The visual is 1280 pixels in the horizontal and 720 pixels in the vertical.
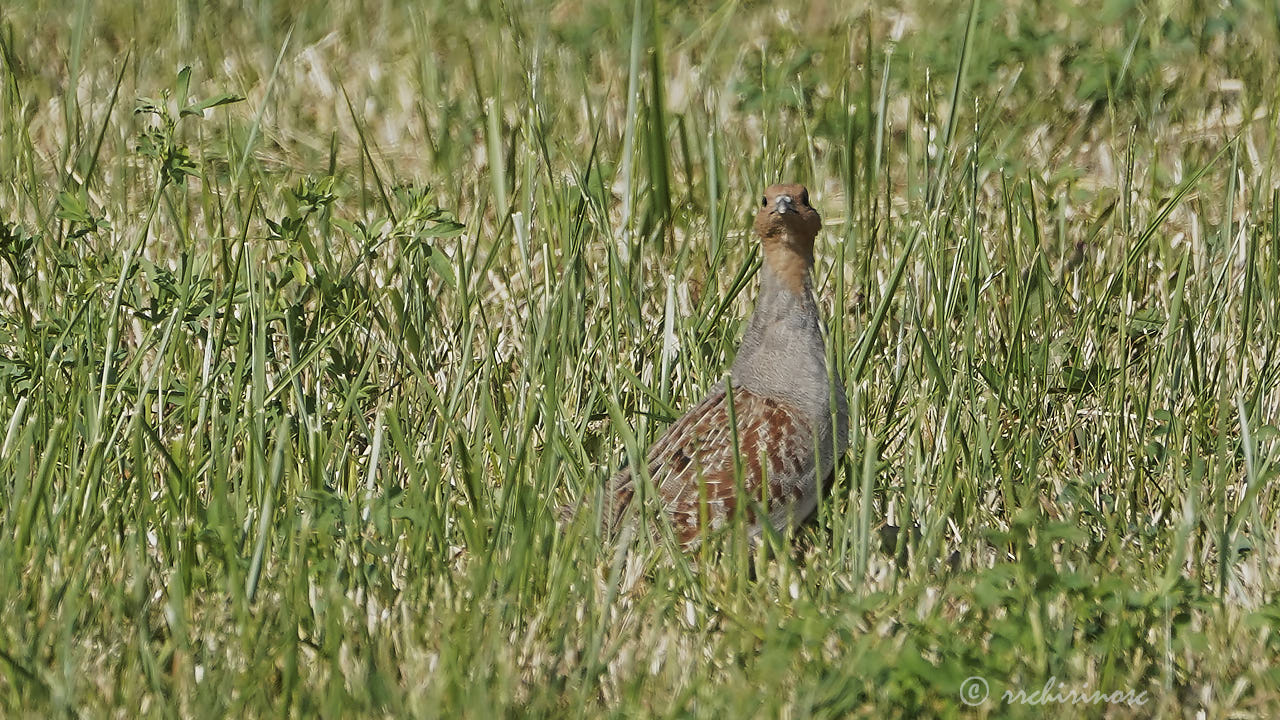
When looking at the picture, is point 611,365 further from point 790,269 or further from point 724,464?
point 790,269

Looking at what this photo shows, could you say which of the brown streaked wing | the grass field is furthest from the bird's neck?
the brown streaked wing

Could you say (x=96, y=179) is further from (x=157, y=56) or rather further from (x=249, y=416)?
(x=249, y=416)

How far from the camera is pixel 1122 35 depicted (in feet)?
23.1

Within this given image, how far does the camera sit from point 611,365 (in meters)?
5.01

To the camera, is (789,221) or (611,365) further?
(611,365)

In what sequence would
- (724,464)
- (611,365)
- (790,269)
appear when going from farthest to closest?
(611,365) → (790,269) → (724,464)

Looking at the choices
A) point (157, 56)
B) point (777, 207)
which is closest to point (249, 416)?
A: point (777, 207)

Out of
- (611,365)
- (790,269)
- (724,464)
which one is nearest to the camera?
(724,464)

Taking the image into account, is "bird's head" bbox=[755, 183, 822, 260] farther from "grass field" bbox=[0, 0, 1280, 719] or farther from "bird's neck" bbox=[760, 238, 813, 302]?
"grass field" bbox=[0, 0, 1280, 719]

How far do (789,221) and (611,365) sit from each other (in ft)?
2.45

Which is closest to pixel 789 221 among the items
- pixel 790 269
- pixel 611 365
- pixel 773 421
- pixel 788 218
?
pixel 788 218

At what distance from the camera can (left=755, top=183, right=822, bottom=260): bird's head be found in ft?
15.7

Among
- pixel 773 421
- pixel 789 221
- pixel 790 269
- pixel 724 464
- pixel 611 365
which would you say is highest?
pixel 789 221

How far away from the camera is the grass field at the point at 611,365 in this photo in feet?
11.4
